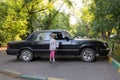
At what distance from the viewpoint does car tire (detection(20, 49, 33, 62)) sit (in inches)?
595

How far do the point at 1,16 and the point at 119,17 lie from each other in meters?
17.7

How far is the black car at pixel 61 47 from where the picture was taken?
14.3 m

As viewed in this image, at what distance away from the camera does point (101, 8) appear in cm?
1530

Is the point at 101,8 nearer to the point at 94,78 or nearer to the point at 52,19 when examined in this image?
the point at 94,78

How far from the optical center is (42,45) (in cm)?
1493

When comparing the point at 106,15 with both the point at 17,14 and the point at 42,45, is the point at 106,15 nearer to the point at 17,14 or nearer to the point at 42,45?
the point at 42,45

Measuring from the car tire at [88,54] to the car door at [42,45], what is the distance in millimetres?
2030

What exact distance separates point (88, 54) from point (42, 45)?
262 cm

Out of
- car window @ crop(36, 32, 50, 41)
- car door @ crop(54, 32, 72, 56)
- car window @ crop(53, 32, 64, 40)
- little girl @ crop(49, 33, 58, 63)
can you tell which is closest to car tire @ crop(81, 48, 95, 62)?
car door @ crop(54, 32, 72, 56)

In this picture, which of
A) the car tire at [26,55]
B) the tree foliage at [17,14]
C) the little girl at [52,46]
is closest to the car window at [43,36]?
the car tire at [26,55]

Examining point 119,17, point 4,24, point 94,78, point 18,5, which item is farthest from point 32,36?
point 18,5

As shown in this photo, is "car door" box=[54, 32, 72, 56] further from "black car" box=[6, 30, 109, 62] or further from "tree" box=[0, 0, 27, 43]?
"tree" box=[0, 0, 27, 43]

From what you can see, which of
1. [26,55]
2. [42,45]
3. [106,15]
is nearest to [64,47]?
[42,45]

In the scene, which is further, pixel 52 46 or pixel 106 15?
pixel 106 15
